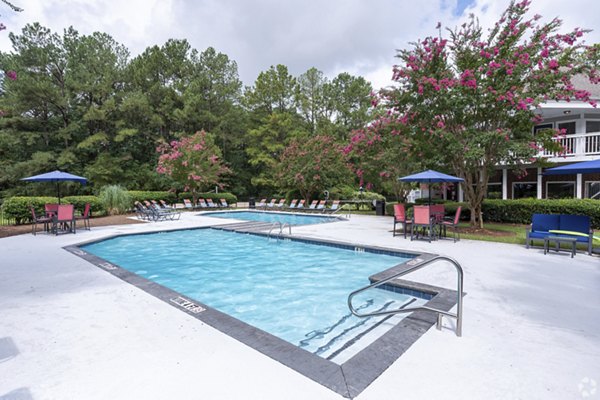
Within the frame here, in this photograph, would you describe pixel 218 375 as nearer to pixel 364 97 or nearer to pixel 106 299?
pixel 106 299

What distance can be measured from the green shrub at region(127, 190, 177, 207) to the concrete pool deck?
15.3 metres

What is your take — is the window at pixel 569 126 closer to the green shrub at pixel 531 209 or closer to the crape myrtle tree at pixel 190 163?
the green shrub at pixel 531 209

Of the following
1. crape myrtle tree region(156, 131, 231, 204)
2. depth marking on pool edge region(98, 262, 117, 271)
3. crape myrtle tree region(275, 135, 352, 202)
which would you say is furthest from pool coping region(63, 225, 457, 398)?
crape myrtle tree region(156, 131, 231, 204)

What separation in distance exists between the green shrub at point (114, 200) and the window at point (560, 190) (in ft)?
72.6

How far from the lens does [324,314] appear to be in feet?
14.6

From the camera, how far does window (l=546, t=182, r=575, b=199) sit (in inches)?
591

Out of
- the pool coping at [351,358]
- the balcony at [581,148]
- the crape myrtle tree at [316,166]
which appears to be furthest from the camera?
the crape myrtle tree at [316,166]

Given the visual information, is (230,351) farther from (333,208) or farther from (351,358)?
(333,208)

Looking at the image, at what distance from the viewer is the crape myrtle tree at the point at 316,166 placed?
20.7m

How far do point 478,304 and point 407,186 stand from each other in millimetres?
13370

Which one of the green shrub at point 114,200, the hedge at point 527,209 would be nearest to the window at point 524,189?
the hedge at point 527,209

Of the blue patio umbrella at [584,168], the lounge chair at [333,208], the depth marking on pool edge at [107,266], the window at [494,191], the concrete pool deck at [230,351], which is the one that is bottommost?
the concrete pool deck at [230,351]

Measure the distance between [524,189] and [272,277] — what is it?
15899 mm

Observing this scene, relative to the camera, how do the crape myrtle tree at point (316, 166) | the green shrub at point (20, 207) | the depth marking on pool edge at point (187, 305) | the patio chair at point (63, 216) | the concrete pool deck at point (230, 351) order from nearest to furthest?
1. the concrete pool deck at point (230, 351)
2. the depth marking on pool edge at point (187, 305)
3. the patio chair at point (63, 216)
4. the green shrub at point (20, 207)
5. the crape myrtle tree at point (316, 166)
